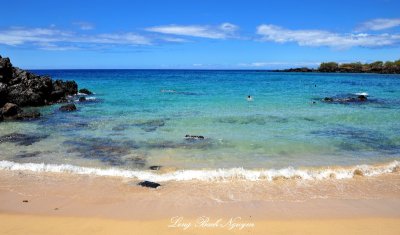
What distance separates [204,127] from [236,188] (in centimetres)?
903

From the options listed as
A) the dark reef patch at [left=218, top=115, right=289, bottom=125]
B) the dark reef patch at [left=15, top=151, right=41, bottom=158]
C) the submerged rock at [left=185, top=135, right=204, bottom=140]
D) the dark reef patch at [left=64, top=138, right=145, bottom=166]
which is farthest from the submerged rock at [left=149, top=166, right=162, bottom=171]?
the dark reef patch at [left=218, top=115, right=289, bottom=125]

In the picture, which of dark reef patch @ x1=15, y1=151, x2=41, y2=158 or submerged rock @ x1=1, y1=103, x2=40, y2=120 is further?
submerged rock @ x1=1, y1=103, x2=40, y2=120

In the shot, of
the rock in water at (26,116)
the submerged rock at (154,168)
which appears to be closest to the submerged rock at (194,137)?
the submerged rock at (154,168)

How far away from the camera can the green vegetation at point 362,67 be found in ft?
343

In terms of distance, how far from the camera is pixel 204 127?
715 inches

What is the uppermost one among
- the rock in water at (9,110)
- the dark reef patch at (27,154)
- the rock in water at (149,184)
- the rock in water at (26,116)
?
the rock in water at (9,110)

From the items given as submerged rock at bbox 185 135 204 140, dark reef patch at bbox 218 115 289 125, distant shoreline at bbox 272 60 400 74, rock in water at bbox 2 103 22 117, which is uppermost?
distant shoreline at bbox 272 60 400 74

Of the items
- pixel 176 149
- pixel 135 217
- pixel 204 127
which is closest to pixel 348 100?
pixel 204 127

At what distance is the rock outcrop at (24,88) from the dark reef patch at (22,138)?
10.3 m

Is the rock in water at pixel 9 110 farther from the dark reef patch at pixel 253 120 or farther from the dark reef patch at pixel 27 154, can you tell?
the dark reef patch at pixel 253 120

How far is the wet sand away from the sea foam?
0.38 meters

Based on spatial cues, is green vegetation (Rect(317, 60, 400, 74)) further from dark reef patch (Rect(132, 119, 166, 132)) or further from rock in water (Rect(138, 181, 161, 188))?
rock in water (Rect(138, 181, 161, 188))

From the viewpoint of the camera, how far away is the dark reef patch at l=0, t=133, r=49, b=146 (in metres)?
14.9

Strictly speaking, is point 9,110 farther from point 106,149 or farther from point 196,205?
point 196,205
